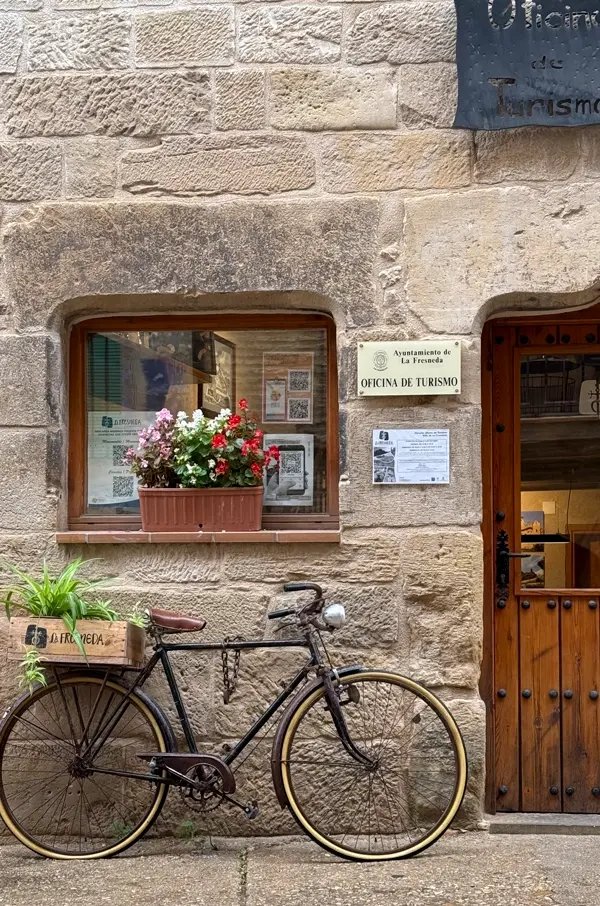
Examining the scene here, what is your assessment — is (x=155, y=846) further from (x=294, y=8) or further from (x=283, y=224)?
(x=294, y=8)

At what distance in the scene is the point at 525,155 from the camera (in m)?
4.74

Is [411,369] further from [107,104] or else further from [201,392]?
[107,104]

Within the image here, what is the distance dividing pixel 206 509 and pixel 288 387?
72 cm

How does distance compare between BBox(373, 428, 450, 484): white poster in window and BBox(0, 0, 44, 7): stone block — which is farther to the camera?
BBox(0, 0, 44, 7): stone block

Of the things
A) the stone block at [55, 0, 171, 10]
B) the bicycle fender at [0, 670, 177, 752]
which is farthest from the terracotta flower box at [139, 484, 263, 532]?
the stone block at [55, 0, 171, 10]

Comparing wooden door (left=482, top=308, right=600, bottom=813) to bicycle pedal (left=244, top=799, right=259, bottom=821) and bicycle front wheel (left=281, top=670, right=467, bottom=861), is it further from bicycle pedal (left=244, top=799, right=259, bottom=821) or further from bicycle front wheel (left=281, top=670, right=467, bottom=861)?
bicycle pedal (left=244, top=799, right=259, bottom=821)

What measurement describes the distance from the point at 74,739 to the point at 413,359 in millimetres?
2149

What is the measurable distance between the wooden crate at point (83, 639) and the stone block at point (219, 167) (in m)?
1.95

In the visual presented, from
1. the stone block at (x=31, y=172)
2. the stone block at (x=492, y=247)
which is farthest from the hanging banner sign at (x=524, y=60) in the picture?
the stone block at (x=31, y=172)

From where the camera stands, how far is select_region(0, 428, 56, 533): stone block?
485 cm

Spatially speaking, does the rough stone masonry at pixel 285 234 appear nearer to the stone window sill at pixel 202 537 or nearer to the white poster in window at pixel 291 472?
the stone window sill at pixel 202 537

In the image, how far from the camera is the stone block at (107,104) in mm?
4883

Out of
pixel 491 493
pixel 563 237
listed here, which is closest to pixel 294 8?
pixel 563 237

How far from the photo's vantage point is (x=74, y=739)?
14.8 feet
